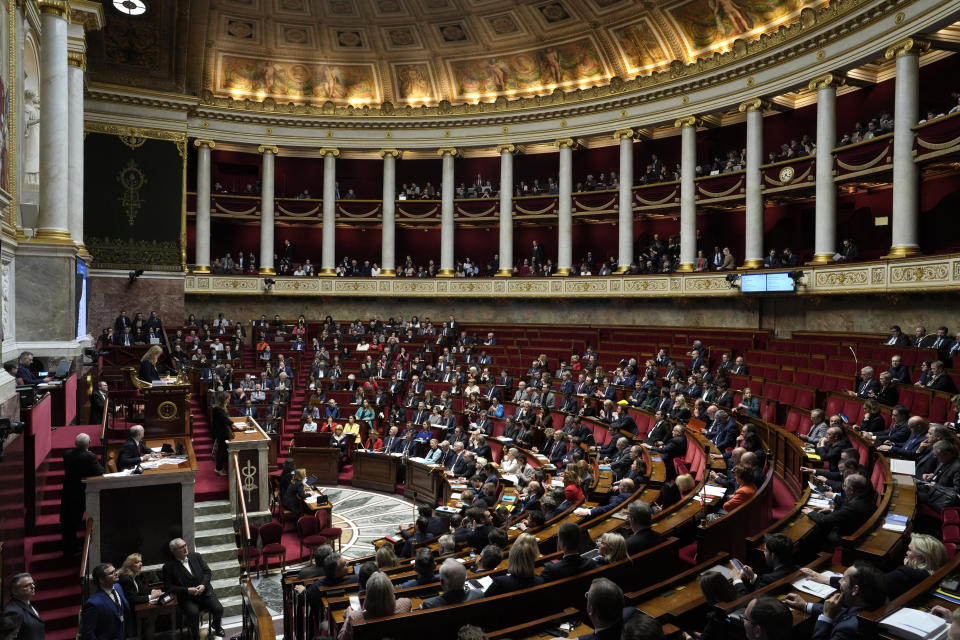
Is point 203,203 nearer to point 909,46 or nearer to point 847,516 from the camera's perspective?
point 909,46

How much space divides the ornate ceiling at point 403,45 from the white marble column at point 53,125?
10.8 metres

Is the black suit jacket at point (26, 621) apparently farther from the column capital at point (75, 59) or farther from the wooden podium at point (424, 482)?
the column capital at point (75, 59)

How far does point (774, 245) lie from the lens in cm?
2408

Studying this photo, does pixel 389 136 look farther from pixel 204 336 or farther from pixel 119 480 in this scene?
pixel 119 480

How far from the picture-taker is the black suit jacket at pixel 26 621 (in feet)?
18.2

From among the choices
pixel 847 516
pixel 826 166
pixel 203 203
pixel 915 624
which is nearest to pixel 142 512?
pixel 847 516

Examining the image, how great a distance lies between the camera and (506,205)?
90.7 ft

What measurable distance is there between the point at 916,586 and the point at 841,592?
62 cm

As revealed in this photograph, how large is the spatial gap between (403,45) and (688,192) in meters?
13.6

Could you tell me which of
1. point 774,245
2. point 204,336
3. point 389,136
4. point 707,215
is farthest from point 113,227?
point 774,245

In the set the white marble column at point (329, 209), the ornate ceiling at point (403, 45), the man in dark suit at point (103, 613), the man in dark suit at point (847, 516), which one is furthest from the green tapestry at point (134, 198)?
the man in dark suit at point (847, 516)

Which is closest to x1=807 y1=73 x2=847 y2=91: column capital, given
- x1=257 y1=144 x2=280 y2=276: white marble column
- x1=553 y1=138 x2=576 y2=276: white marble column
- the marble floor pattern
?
x1=553 y1=138 x2=576 y2=276: white marble column

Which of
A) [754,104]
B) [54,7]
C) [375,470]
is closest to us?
[54,7]

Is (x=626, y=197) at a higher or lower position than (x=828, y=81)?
lower
